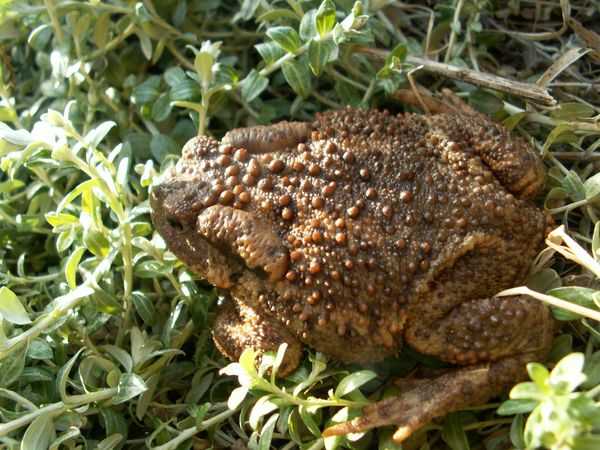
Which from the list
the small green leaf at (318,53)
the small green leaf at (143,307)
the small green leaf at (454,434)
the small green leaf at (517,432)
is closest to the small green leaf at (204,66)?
the small green leaf at (318,53)

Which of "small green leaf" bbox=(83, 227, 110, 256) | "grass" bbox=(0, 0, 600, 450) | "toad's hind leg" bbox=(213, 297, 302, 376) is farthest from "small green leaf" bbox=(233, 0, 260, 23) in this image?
"toad's hind leg" bbox=(213, 297, 302, 376)

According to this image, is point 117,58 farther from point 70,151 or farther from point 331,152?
point 331,152

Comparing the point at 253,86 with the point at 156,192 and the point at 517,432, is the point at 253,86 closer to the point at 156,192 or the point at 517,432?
the point at 156,192

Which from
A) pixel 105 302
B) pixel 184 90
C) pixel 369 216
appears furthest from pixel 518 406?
pixel 184 90

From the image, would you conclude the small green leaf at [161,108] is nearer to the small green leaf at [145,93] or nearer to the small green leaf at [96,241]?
the small green leaf at [145,93]

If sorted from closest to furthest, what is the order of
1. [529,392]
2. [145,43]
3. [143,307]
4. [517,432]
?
[529,392] → [517,432] → [143,307] → [145,43]

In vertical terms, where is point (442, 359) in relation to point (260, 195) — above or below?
below

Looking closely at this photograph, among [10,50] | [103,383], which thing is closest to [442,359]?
[103,383]
